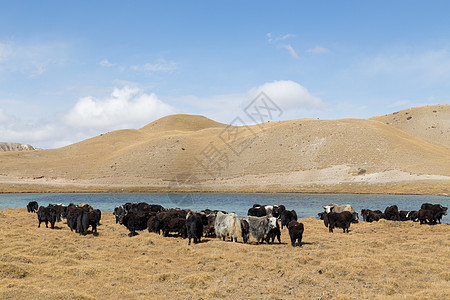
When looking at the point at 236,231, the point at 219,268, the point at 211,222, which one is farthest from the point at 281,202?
the point at 219,268

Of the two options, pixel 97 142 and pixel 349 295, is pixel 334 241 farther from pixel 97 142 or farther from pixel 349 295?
pixel 97 142

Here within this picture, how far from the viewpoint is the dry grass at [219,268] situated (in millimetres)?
10719

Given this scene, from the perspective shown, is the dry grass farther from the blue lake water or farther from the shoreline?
the shoreline

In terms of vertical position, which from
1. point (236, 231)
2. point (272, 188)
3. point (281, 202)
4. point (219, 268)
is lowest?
point (281, 202)

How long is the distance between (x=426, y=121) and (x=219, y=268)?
195m

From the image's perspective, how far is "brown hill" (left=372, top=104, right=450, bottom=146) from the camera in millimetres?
166875

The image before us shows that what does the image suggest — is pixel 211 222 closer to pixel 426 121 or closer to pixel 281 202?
pixel 281 202

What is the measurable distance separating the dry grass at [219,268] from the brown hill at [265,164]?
59987 millimetres

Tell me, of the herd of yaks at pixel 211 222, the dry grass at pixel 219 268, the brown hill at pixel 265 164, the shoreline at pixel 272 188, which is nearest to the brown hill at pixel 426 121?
the brown hill at pixel 265 164

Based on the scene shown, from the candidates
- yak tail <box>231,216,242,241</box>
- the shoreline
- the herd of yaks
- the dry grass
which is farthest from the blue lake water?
the dry grass

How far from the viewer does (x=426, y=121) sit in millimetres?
179375

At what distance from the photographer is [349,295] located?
10.3 metres

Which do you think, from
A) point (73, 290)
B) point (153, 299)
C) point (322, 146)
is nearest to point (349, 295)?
point (153, 299)

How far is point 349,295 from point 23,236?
17.0 m
